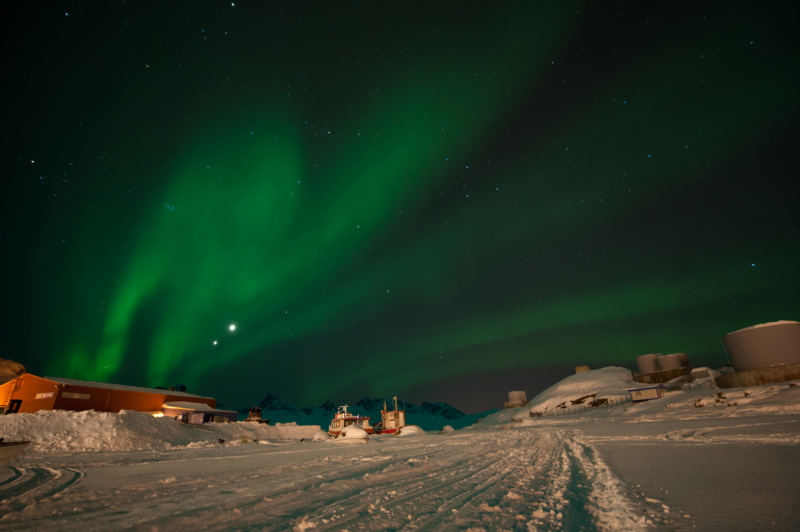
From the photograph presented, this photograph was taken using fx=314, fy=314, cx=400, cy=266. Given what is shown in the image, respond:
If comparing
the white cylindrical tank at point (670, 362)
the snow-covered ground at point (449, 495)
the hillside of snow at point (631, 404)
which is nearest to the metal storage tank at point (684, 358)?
the white cylindrical tank at point (670, 362)

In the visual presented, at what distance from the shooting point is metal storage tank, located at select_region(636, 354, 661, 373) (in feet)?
257

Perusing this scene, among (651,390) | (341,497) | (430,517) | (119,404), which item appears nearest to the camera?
(430,517)

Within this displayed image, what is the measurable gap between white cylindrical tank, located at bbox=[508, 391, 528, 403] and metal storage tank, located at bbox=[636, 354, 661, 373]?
4105cm

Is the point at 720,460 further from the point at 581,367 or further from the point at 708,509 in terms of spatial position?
the point at 581,367

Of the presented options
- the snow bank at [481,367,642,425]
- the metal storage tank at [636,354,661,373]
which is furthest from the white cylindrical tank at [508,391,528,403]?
the metal storage tank at [636,354,661,373]

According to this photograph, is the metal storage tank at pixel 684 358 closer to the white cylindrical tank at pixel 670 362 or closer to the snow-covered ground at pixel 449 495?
the white cylindrical tank at pixel 670 362

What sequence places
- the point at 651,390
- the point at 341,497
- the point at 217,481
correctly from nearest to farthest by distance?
the point at 341,497 < the point at 217,481 < the point at 651,390

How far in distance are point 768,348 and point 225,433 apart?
7472 cm

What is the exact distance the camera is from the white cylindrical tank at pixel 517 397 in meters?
112

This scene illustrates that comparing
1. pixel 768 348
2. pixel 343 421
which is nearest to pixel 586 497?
pixel 343 421

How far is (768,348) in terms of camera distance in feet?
149

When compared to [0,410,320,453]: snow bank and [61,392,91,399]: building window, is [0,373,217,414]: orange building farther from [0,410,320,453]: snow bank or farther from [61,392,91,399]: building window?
[0,410,320,453]: snow bank

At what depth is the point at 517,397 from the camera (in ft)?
368

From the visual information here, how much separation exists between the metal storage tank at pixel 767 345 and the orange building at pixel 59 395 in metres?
87.6
